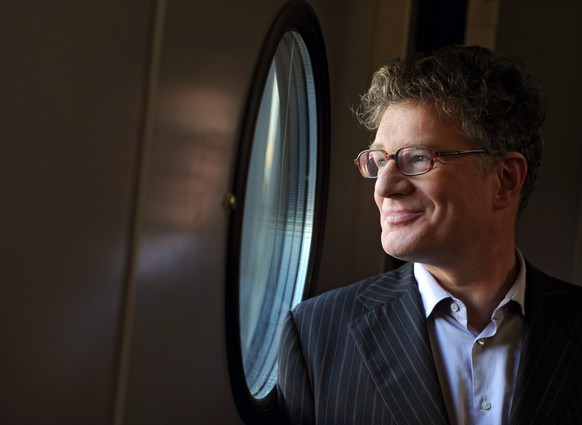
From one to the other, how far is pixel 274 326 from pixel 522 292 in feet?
4.92

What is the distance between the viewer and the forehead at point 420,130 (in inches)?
66.6

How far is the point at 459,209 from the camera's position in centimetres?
168

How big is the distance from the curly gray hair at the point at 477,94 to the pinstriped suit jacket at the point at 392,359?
34 centimetres

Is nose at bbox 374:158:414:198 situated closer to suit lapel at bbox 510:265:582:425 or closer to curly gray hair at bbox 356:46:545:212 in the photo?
curly gray hair at bbox 356:46:545:212

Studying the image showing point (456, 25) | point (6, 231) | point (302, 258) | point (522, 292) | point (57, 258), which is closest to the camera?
point (6, 231)

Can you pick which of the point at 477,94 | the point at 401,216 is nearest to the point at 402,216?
the point at 401,216

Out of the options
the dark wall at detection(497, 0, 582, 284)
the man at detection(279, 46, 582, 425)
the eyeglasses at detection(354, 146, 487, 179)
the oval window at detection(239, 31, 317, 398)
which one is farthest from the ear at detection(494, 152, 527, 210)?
the dark wall at detection(497, 0, 582, 284)

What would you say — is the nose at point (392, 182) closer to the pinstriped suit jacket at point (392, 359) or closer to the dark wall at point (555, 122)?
the pinstriped suit jacket at point (392, 359)

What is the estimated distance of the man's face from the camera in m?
1.65

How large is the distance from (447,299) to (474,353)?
0.45 ft

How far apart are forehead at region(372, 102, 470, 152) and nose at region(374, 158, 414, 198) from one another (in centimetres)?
5

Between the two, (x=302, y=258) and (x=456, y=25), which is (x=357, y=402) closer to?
(x=302, y=258)

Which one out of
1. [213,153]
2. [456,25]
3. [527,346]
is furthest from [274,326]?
[456,25]

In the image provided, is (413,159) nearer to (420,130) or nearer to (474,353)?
(420,130)
